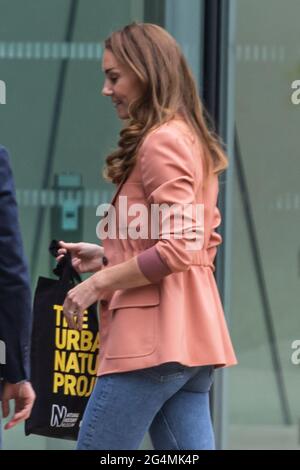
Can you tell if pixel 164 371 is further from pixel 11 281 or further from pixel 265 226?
pixel 265 226

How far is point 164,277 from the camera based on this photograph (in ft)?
10.8

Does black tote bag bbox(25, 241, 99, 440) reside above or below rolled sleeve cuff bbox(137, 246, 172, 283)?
below

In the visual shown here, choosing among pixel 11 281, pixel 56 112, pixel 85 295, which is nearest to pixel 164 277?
pixel 85 295

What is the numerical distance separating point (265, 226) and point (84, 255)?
5.97ft

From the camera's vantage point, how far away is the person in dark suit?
2953 millimetres

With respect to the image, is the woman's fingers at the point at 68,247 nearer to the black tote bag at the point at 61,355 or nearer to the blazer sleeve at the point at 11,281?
the black tote bag at the point at 61,355

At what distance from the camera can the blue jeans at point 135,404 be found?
3281 millimetres

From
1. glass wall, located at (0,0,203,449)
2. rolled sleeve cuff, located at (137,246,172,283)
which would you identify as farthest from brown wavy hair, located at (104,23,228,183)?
glass wall, located at (0,0,203,449)

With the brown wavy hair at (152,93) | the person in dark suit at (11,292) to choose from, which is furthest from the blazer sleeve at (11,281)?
the brown wavy hair at (152,93)

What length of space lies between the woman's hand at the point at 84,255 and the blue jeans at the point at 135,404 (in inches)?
20.9

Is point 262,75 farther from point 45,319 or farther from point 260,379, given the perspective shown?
point 45,319

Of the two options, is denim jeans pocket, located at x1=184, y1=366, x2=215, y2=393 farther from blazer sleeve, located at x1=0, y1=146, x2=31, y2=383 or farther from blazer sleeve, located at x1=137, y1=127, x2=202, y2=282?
blazer sleeve, located at x1=0, y1=146, x2=31, y2=383

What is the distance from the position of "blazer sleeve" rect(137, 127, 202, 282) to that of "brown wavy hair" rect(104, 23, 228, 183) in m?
0.08
